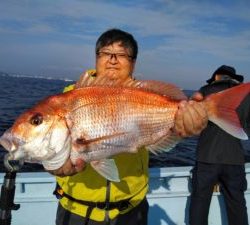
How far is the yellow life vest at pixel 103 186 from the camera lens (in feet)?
11.2

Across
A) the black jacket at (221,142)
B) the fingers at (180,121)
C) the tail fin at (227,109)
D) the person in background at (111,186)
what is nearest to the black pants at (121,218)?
the person in background at (111,186)

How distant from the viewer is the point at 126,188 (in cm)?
348

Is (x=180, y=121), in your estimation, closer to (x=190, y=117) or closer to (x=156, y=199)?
(x=190, y=117)

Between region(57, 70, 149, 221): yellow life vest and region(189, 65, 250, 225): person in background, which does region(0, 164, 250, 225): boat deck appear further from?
region(57, 70, 149, 221): yellow life vest

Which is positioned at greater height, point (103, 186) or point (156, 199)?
point (103, 186)

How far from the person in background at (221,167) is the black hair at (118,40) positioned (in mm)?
2803

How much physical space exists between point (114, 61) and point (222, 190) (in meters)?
3.63

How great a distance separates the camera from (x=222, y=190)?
6305 millimetres

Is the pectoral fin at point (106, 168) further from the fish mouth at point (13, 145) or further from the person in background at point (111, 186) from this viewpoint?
the fish mouth at point (13, 145)

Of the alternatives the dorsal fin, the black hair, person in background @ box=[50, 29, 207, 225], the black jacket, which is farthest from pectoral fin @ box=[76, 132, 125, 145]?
the black jacket

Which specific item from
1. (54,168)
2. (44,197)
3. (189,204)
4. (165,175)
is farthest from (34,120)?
(189,204)

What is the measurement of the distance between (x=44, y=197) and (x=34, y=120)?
9.75ft

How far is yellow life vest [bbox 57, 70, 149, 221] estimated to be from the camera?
11.2ft

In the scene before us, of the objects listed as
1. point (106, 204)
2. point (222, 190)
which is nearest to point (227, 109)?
point (106, 204)
